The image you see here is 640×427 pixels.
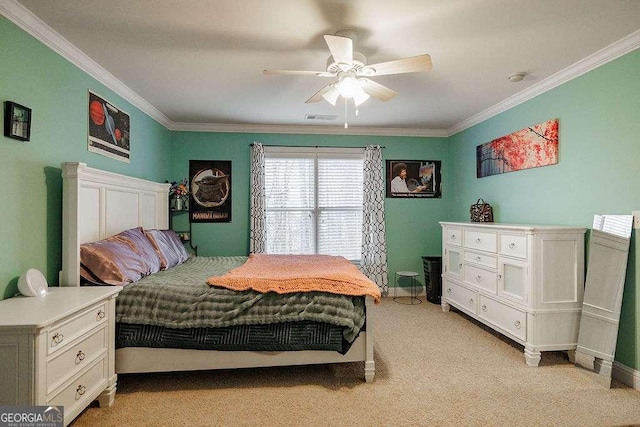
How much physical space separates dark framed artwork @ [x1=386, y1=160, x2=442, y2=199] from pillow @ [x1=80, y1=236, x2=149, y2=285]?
Result: 3.54m

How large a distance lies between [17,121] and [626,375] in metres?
4.42

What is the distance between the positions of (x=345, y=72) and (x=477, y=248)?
7.58ft

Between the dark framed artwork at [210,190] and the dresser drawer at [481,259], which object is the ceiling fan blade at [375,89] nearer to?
the dresser drawer at [481,259]

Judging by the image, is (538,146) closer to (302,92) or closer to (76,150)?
(302,92)

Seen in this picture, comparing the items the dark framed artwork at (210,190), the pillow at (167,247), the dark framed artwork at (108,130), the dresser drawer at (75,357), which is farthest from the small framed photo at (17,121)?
the dark framed artwork at (210,190)

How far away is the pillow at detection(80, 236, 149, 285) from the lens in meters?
2.36

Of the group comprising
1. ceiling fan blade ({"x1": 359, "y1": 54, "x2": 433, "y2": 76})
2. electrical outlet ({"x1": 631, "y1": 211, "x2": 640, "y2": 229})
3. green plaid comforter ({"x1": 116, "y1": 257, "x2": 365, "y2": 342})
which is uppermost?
ceiling fan blade ({"x1": 359, "y1": 54, "x2": 433, "y2": 76})

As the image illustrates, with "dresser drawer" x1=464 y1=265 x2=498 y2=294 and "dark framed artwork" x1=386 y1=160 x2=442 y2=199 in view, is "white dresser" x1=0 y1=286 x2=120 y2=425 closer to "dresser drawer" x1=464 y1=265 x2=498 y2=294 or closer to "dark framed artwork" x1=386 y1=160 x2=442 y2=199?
"dresser drawer" x1=464 y1=265 x2=498 y2=294

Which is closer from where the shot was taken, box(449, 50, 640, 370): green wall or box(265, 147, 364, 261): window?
box(449, 50, 640, 370): green wall

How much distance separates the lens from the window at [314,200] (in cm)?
484

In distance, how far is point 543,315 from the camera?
2703 mm

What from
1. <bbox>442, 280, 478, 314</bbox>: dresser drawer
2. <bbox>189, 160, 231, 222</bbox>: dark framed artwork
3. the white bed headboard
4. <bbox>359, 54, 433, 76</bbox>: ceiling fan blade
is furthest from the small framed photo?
<bbox>442, 280, 478, 314</bbox>: dresser drawer

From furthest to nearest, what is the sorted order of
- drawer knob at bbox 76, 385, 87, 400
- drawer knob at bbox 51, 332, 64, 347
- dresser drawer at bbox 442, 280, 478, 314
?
dresser drawer at bbox 442, 280, 478, 314 < drawer knob at bbox 76, 385, 87, 400 < drawer knob at bbox 51, 332, 64, 347

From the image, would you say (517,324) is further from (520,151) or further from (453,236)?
(520,151)
